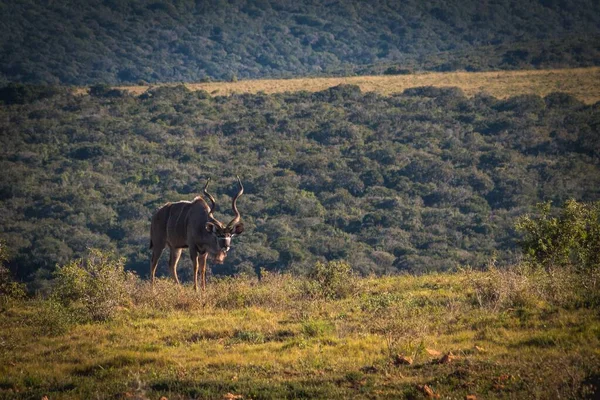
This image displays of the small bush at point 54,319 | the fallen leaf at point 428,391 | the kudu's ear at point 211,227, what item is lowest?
the small bush at point 54,319

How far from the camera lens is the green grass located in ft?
32.4

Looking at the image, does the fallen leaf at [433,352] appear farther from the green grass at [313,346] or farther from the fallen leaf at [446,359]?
the fallen leaf at [446,359]

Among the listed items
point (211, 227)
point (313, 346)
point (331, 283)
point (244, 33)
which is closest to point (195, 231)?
point (211, 227)

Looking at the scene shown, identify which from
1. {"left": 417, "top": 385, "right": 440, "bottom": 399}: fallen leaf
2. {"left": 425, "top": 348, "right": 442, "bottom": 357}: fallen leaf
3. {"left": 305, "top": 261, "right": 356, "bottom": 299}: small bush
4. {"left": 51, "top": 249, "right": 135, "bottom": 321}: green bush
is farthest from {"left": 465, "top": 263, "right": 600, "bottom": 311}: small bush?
{"left": 51, "top": 249, "right": 135, "bottom": 321}: green bush

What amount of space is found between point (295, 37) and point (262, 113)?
9289 centimetres

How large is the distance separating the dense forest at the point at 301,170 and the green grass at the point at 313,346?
24354mm

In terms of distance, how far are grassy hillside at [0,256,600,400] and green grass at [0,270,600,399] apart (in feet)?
0.08

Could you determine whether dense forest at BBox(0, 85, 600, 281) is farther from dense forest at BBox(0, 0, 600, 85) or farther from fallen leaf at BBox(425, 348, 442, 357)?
dense forest at BBox(0, 0, 600, 85)

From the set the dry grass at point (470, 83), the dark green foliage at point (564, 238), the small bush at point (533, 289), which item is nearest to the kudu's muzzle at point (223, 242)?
the small bush at point (533, 289)

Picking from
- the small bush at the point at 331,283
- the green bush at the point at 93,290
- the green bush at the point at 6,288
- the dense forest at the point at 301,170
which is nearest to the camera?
the green bush at the point at 93,290

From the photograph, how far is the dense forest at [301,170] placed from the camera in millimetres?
44219

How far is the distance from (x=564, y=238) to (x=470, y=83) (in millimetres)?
59962

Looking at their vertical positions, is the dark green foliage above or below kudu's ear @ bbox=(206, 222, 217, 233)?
above

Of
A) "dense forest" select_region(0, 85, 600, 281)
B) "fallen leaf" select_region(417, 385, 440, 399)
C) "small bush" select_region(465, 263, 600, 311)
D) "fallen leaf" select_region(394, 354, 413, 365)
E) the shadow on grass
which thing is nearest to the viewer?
"fallen leaf" select_region(417, 385, 440, 399)
